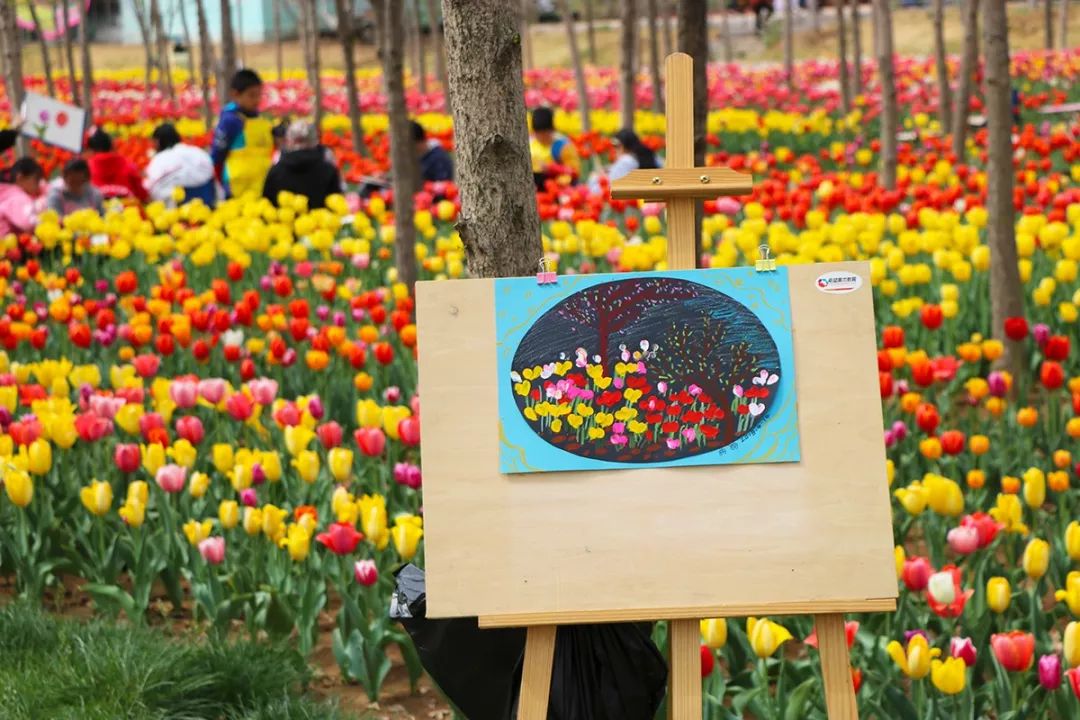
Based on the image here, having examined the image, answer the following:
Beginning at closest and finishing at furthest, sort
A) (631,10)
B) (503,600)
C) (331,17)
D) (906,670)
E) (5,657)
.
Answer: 1. (503,600)
2. (906,670)
3. (5,657)
4. (631,10)
5. (331,17)

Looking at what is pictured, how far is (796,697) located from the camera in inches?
125

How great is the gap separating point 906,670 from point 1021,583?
4.53 feet

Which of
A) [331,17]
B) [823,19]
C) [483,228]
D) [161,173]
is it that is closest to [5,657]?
[483,228]

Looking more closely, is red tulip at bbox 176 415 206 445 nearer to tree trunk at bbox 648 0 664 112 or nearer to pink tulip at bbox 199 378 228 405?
pink tulip at bbox 199 378 228 405

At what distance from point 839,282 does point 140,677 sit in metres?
1.84

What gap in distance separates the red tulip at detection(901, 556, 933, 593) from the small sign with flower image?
8708mm

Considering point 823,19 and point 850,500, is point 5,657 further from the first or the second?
point 823,19

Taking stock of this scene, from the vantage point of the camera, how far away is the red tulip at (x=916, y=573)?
10.6 ft

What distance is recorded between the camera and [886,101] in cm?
920

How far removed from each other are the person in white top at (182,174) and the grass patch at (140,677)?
673 cm

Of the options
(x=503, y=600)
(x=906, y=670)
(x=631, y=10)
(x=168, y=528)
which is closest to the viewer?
(x=503, y=600)

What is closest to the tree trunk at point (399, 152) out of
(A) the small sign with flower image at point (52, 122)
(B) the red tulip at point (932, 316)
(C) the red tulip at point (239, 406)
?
(C) the red tulip at point (239, 406)

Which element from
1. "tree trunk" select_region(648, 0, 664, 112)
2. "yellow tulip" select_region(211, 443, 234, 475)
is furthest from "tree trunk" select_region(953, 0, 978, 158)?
"yellow tulip" select_region(211, 443, 234, 475)

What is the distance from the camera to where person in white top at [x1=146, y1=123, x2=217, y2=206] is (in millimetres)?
10188
